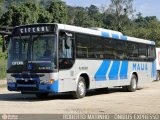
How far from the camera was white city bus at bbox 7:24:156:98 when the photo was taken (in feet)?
60.5

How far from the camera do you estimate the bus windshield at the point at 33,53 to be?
60.3 feet

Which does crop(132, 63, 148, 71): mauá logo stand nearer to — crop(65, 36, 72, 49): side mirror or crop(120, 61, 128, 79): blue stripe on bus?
crop(120, 61, 128, 79): blue stripe on bus

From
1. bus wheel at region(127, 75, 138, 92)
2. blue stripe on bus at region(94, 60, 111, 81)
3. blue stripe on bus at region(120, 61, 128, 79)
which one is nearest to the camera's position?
blue stripe on bus at region(94, 60, 111, 81)

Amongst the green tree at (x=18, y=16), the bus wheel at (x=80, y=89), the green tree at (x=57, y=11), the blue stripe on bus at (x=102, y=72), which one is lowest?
the bus wheel at (x=80, y=89)

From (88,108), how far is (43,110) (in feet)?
5.20

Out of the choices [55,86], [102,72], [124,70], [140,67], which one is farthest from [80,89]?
[140,67]

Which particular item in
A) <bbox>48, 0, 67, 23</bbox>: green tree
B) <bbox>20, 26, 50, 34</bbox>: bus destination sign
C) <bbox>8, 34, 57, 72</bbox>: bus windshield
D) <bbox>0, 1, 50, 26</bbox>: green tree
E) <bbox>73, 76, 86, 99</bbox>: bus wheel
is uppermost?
<bbox>48, 0, 67, 23</bbox>: green tree

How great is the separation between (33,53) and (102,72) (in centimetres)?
459

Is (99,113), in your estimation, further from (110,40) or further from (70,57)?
(110,40)

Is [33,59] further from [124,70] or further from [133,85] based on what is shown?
[133,85]

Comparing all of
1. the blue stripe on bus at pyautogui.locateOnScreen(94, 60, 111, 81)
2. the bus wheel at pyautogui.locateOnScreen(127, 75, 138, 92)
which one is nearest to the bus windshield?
the blue stripe on bus at pyautogui.locateOnScreen(94, 60, 111, 81)

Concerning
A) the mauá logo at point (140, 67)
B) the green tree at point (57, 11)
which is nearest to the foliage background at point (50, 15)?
the green tree at point (57, 11)

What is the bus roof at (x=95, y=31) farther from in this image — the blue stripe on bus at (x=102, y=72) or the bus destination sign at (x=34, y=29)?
the blue stripe on bus at (x=102, y=72)

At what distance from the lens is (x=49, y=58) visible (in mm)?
18375
